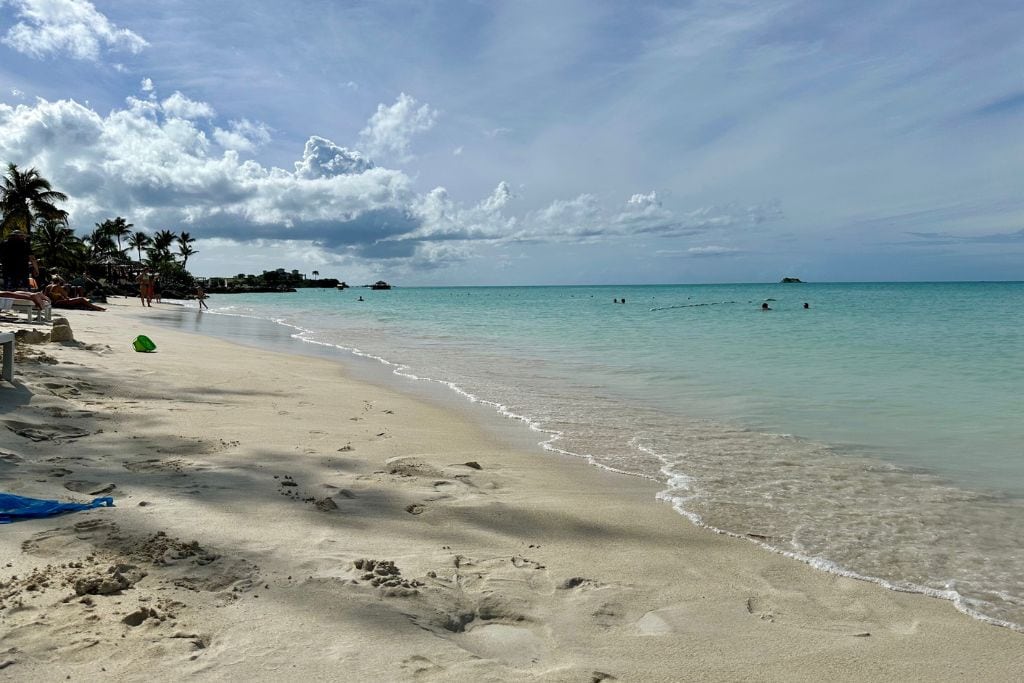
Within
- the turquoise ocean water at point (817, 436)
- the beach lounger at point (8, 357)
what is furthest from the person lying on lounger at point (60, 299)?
the beach lounger at point (8, 357)

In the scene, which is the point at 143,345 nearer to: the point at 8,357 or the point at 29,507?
the point at 8,357

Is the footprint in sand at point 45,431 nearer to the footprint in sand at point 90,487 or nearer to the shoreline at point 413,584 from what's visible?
the shoreline at point 413,584

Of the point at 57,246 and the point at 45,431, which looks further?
the point at 57,246

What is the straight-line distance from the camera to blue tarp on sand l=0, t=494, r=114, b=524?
3322 mm

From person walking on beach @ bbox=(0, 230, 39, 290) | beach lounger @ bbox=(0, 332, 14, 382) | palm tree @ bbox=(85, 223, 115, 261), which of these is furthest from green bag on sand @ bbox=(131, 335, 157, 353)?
palm tree @ bbox=(85, 223, 115, 261)

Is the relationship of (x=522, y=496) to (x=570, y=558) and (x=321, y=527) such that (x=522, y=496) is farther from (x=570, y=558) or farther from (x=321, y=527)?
(x=321, y=527)

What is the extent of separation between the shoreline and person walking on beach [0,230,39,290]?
2124 cm

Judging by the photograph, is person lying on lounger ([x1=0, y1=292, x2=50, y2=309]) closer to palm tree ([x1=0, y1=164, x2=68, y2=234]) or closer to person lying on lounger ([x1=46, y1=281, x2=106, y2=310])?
person lying on lounger ([x1=46, y1=281, x2=106, y2=310])

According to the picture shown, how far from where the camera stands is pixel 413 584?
3025 millimetres

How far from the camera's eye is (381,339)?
73.6ft

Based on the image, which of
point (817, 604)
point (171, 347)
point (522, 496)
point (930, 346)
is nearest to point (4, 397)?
point (522, 496)

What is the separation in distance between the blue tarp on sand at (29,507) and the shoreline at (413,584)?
0.10 meters

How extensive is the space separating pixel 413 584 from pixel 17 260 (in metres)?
26.2

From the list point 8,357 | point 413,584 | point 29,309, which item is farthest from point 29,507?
point 29,309
